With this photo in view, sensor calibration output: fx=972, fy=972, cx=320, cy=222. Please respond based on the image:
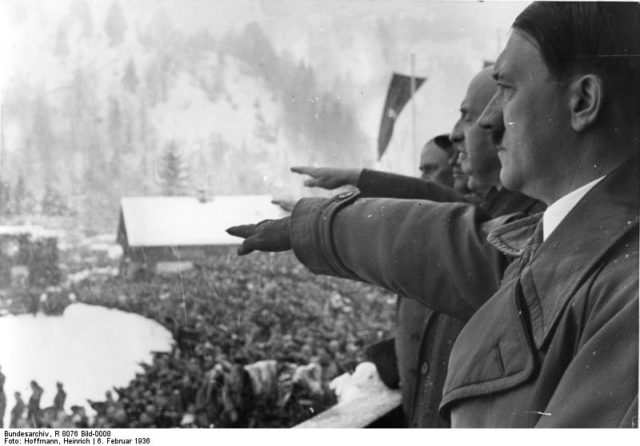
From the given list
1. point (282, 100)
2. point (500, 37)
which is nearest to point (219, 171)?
point (282, 100)

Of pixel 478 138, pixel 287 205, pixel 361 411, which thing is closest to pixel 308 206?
pixel 287 205

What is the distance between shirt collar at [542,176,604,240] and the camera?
53.3 inches

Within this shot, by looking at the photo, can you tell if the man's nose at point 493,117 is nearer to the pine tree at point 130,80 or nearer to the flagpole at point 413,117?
the flagpole at point 413,117

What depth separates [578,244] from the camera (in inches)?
52.0

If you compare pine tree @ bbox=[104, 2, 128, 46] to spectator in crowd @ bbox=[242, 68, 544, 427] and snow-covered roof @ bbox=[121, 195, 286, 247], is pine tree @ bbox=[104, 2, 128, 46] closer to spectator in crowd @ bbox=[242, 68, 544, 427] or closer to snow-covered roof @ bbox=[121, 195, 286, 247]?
snow-covered roof @ bbox=[121, 195, 286, 247]

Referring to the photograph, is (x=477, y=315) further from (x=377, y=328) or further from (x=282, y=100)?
(x=377, y=328)

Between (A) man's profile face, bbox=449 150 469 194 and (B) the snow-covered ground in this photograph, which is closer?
(B) the snow-covered ground

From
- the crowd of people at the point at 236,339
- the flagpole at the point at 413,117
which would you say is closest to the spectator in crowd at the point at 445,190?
the flagpole at the point at 413,117

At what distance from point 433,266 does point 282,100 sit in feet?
1.91

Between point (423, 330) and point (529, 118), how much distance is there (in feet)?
2.62

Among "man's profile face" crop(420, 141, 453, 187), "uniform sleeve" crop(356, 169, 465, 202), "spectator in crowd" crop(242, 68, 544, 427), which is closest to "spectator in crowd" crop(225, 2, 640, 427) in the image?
"spectator in crowd" crop(242, 68, 544, 427)

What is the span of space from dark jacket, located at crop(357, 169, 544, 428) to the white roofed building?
25cm

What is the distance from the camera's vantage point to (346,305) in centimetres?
290

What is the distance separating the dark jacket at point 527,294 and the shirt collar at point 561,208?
0.02 m
